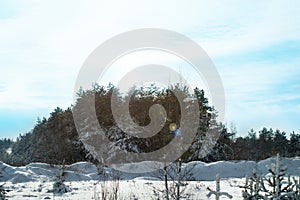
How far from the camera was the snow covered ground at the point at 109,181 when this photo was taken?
13398 mm

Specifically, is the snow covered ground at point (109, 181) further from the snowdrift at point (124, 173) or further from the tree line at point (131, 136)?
the tree line at point (131, 136)

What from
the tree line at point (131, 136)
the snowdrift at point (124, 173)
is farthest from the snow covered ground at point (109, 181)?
the tree line at point (131, 136)

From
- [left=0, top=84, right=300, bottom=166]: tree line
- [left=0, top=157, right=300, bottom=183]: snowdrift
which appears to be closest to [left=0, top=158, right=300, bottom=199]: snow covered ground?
[left=0, top=157, right=300, bottom=183]: snowdrift

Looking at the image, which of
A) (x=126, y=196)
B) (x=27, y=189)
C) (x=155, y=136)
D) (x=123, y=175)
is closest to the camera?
(x=126, y=196)

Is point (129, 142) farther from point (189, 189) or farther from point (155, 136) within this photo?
point (189, 189)

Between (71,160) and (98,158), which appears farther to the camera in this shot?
(71,160)

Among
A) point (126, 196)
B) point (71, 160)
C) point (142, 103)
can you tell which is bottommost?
point (126, 196)

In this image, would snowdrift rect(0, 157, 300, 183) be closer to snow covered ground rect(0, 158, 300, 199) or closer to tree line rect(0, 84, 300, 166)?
snow covered ground rect(0, 158, 300, 199)

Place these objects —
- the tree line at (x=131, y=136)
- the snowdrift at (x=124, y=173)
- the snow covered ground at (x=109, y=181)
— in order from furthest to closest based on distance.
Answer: the tree line at (x=131, y=136) → the snowdrift at (x=124, y=173) → the snow covered ground at (x=109, y=181)

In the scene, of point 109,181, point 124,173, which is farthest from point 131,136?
point 109,181

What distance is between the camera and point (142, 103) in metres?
30.1

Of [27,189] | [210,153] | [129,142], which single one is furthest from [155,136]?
[27,189]

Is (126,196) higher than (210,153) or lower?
lower

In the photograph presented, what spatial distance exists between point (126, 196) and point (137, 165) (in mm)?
9167
